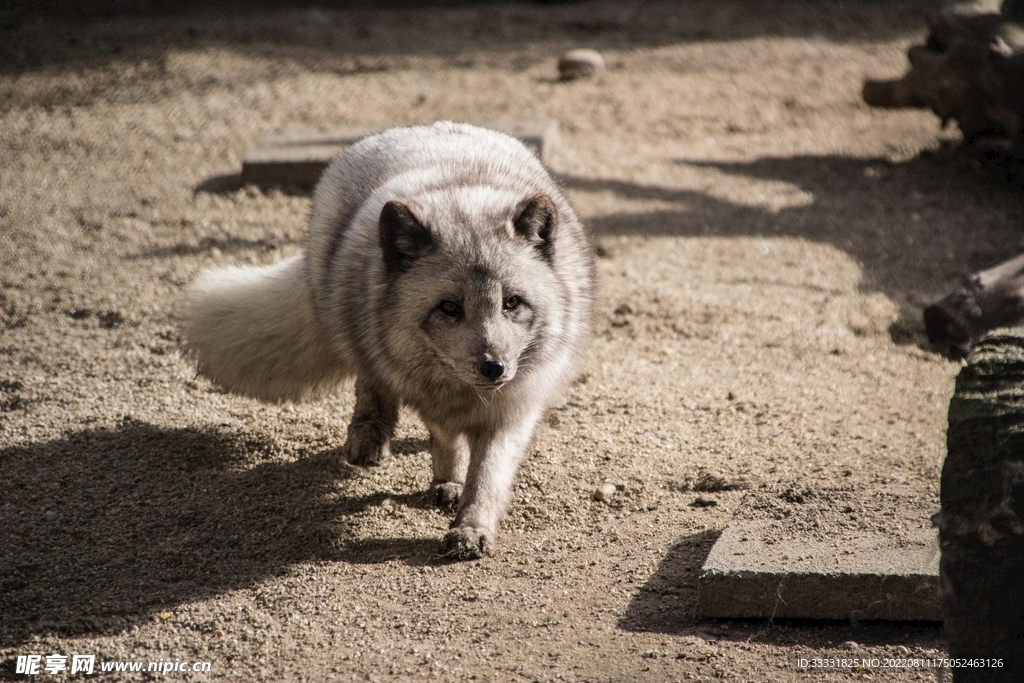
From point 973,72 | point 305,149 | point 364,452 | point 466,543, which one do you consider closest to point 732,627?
point 466,543

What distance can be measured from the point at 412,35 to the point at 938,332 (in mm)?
6787

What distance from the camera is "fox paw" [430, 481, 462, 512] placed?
3.54m

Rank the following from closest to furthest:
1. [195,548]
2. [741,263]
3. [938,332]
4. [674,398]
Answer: [195,548] → [674,398] → [938,332] → [741,263]

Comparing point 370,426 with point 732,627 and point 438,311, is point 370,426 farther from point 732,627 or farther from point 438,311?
point 732,627

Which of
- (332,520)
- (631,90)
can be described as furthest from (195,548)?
(631,90)

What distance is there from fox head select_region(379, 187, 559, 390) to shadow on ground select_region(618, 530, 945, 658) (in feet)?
2.63

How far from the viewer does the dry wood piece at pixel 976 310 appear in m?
4.43

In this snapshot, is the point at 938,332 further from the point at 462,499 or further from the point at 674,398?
the point at 462,499

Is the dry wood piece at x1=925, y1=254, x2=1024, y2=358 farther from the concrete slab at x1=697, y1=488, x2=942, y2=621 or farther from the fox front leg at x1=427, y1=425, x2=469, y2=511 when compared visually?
the fox front leg at x1=427, y1=425, x2=469, y2=511

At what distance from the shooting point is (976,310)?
14.9 ft

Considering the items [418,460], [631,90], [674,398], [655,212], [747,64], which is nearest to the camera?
[418,460]

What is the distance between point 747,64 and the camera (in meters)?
9.36

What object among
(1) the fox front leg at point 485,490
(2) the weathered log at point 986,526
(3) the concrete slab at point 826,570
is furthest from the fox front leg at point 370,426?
(2) the weathered log at point 986,526

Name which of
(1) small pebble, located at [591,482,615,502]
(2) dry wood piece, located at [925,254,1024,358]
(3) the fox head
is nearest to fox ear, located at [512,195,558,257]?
(3) the fox head
